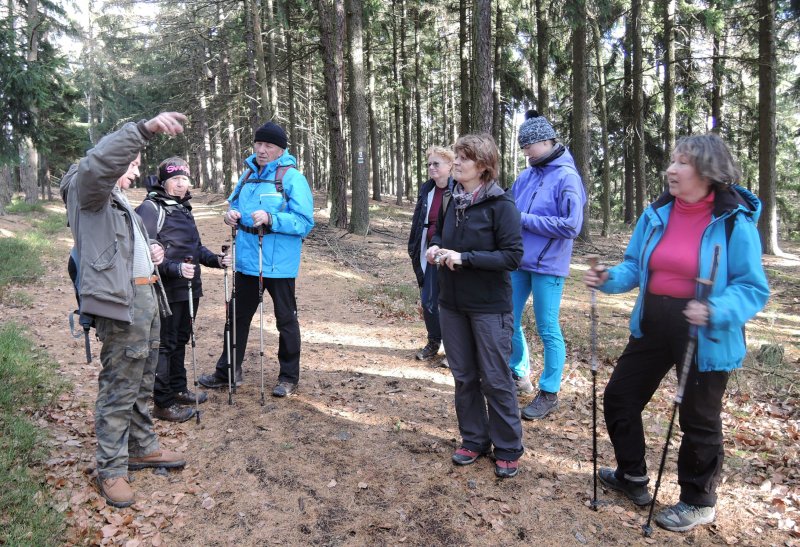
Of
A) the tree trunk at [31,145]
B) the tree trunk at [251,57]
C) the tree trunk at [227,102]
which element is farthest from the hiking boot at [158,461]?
the tree trunk at [31,145]

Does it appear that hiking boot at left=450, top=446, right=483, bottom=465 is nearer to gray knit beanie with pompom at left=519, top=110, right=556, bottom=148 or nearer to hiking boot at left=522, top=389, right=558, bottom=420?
hiking boot at left=522, top=389, right=558, bottom=420

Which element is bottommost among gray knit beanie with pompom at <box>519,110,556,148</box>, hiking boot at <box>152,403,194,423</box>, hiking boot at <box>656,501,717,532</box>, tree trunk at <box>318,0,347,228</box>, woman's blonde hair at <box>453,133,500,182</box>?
hiking boot at <box>656,501,717,532</box>

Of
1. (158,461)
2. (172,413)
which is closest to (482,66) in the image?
(172,413)

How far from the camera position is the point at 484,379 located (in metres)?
3.84

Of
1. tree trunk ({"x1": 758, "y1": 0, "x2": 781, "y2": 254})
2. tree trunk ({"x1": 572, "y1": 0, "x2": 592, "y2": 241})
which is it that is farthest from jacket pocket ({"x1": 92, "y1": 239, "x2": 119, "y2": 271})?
tree trunk ({"x1": 758, "y1": 0, "x2": 781, "y2": 254})

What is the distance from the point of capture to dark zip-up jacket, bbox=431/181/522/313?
3633 mm

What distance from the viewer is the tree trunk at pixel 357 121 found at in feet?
47.7

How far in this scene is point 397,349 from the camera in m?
6.98

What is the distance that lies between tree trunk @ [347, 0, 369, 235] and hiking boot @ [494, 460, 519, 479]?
38.5ft

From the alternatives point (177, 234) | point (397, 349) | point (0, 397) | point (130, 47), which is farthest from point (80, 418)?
point (130, 47)

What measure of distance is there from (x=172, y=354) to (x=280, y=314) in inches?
39.6

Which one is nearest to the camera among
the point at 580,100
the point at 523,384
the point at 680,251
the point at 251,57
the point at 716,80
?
the point at 680,251

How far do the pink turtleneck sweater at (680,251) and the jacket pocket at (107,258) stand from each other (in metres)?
3.30

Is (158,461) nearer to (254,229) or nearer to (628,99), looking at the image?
(254,229)
